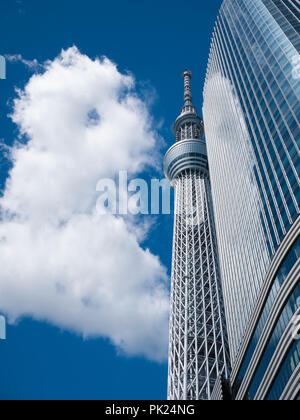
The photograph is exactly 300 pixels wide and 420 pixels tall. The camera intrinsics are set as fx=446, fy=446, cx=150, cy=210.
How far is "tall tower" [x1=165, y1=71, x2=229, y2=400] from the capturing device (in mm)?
91688

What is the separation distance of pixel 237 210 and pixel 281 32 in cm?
2845

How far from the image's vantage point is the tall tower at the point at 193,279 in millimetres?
91688

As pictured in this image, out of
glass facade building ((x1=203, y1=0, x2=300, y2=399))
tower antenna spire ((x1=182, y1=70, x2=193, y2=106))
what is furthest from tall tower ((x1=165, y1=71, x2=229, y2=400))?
glass facade building ((x1=203, y1=0, x2=300, y2=399))

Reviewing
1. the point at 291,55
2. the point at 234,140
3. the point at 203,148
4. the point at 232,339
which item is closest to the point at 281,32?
the point at 291,55

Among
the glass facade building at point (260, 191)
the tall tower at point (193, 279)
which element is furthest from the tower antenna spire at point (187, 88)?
the glass facade building at point (260, 191)

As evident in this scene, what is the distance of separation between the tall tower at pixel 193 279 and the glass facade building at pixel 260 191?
2080 cm

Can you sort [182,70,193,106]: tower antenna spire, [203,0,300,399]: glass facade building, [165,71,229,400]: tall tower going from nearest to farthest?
[203,0,300,399]: glass facade building, [165,71,229,400]: tall tower, [182,70,193,106]: tower antenna spire

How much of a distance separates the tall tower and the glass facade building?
2080cm

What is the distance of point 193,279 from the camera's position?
114438 mm

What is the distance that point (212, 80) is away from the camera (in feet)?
349

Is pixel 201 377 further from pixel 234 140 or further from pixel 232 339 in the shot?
pixel 234 140

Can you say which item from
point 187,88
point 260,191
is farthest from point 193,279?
point 187,88

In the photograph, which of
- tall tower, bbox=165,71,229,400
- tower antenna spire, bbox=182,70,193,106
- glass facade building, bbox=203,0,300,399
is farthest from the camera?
tower antenna spire, bbox=182,70,193,106

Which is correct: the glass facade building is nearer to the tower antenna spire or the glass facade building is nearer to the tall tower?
the tall tower
